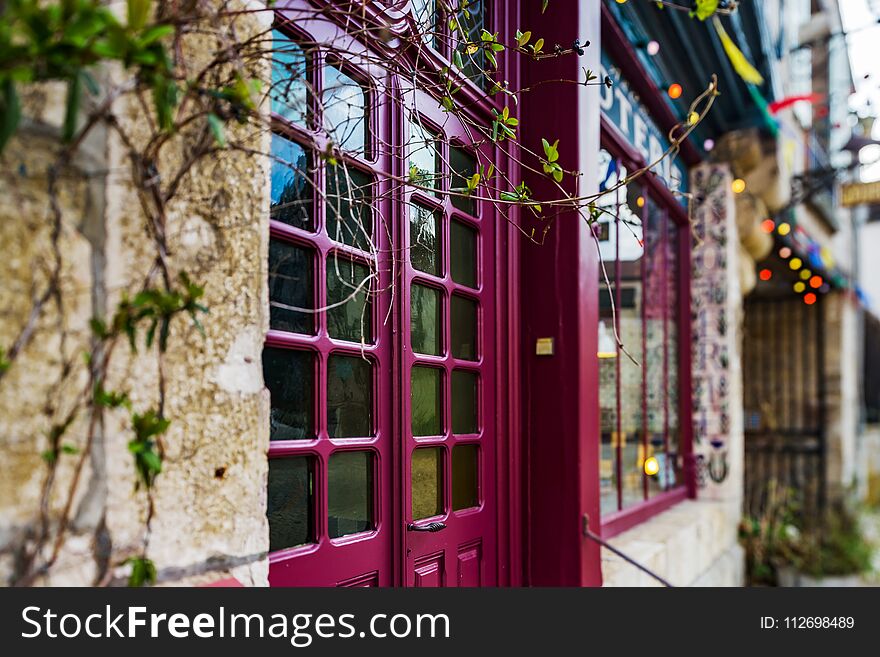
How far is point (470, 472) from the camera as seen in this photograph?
2.81 metres

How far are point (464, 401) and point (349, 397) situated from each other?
0.69 meters

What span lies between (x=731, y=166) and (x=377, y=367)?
4.29 m

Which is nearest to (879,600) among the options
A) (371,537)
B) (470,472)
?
(470,472)

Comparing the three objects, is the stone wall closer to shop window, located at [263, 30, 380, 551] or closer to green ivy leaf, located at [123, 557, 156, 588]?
green ivy leaf, located at [123, 557, 156, 588]

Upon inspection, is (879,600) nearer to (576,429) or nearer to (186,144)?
(576,429)

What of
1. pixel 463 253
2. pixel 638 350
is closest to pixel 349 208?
pixel 463 253

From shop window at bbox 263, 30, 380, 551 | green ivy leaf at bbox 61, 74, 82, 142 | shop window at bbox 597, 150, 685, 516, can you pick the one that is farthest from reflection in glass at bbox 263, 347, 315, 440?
shop window at bbox 597, 150, 685, 516

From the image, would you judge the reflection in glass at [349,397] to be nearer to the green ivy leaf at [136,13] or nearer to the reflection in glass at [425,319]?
the reflection in glass at [425,319]

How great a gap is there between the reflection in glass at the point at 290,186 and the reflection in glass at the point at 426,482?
852mm

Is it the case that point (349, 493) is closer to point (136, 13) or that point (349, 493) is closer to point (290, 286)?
point (290, 286)

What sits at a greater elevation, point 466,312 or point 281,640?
point 466,312

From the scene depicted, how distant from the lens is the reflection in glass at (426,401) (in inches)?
97.5

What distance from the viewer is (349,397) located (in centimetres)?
219

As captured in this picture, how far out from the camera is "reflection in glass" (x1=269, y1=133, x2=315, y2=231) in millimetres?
1936
